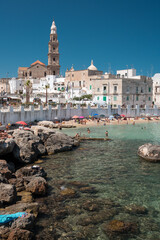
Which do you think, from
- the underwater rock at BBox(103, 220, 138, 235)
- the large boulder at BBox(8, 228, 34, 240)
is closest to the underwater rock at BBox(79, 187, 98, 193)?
the underwater rock at BBox(103, 220, 138, 235)

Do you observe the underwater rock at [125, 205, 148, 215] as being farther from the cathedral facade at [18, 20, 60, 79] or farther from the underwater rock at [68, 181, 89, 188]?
the cathedral facade at [18, 20, 60, 79]

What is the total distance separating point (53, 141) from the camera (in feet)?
77.6

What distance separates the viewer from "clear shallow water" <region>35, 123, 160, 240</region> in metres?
10.4

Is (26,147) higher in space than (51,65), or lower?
lower

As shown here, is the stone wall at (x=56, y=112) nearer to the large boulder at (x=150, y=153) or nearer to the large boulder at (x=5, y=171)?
the large boulder at (x=5, y=171)

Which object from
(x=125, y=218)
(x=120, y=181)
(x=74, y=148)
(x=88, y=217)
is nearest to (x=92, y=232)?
(x=88, y=217)

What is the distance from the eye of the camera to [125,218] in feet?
34.7

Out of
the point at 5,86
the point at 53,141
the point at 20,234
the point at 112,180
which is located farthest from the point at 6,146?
the point at 5,86

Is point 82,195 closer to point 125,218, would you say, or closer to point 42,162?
point 125,218

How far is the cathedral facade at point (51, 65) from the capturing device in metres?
94.2

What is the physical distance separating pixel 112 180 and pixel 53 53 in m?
85.2

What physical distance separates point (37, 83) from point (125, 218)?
81.0 m

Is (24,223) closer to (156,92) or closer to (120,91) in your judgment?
(120,91)

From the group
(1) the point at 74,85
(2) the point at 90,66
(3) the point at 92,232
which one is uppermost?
(2) the point at 90,66
